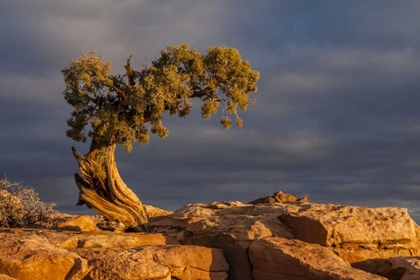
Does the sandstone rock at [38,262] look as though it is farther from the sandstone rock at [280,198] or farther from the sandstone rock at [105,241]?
the sandstone rock at [280,198]

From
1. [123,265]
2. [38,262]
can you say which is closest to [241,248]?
[123,265]

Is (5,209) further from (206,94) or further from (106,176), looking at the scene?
(206,94)

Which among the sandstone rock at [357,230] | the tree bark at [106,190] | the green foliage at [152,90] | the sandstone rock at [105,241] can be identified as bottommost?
the sandstone rock at [105,241]

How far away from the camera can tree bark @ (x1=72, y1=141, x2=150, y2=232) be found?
84.7ft

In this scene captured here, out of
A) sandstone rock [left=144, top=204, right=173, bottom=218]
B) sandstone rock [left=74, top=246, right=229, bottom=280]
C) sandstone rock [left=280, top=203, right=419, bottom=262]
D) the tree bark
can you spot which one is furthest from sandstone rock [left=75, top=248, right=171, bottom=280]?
sandstone rock [left=144, top=204, right=173, bottom=218]

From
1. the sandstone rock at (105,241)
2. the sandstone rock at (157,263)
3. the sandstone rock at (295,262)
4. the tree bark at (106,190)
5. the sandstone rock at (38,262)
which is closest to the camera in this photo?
the sandstone rock at (38,262)

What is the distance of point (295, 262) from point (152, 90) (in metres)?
10.3

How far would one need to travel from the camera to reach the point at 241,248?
807 inches

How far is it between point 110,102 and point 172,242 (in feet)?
24.7

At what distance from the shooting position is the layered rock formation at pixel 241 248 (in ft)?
56.0

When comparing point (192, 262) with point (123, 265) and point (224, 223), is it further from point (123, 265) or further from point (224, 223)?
point (224, 223)

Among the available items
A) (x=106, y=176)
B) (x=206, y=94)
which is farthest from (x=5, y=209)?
(x=206, y=94)

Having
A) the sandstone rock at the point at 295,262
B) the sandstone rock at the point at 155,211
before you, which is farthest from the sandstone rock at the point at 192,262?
the sandstone rock at the point at 155,211

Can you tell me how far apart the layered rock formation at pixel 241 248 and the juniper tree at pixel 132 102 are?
174 centimetres
